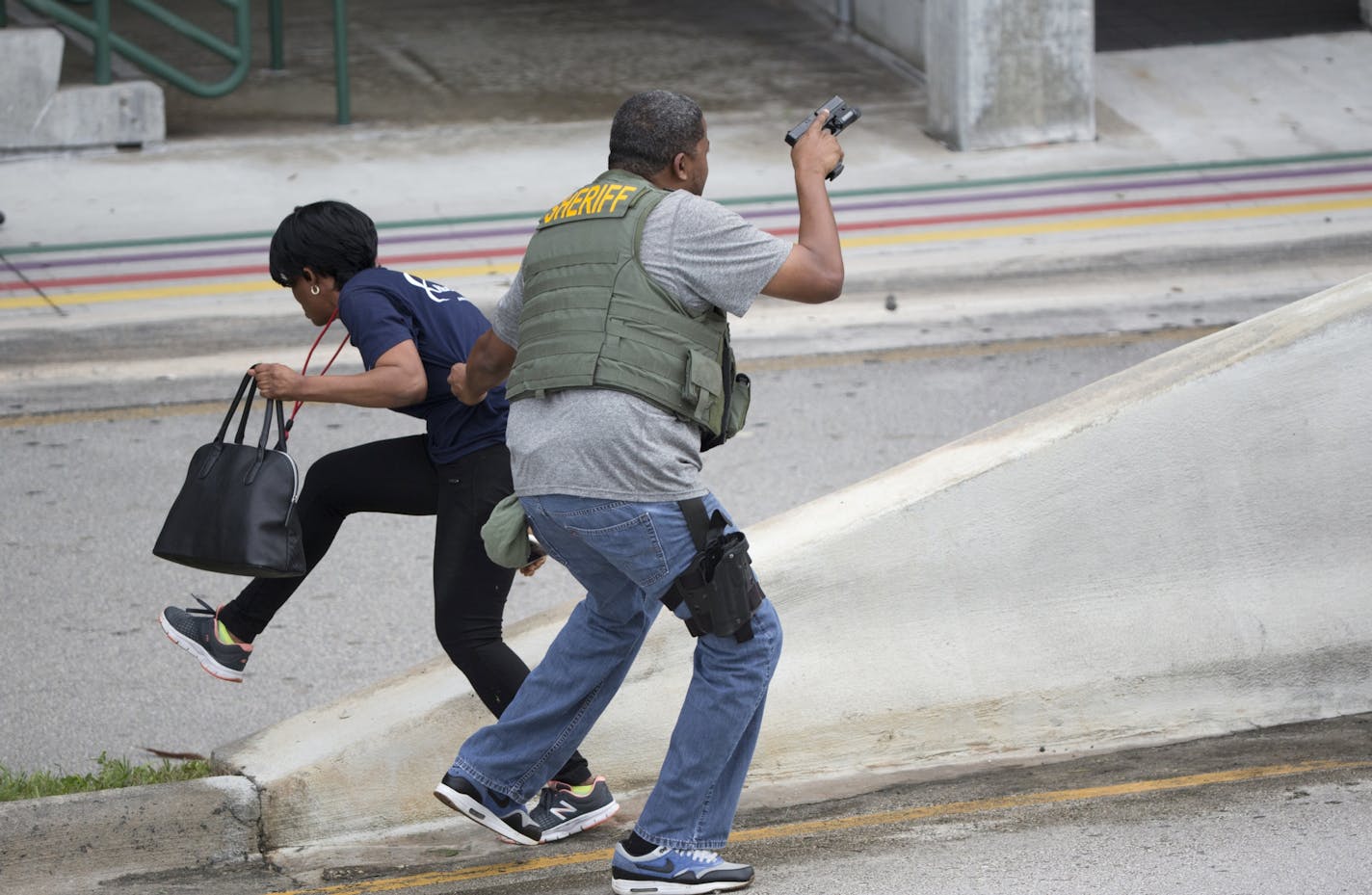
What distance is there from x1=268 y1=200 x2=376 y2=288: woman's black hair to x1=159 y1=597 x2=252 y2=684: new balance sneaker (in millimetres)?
893

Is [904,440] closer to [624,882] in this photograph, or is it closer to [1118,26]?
[624,882]

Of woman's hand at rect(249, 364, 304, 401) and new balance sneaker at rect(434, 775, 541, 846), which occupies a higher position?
woman's hand at rect(249, 364, 304, 401)

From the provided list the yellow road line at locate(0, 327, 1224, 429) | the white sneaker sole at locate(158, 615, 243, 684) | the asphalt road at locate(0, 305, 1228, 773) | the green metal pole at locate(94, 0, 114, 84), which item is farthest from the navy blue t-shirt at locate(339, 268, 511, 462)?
the green metal pole at locate(94, 0, 114, 84)

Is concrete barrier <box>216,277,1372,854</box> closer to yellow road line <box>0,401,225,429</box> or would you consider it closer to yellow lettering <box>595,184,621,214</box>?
yellow lettering <box>595,184,621,214</box>

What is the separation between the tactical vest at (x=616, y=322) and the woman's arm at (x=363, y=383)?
1.55ft

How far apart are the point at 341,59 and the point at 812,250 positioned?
9900 mm

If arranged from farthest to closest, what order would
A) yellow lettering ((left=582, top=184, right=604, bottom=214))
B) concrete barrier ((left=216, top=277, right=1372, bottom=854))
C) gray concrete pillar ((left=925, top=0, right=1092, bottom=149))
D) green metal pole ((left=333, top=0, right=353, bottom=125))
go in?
green metal pole ((left=333, top=0, right=353, bottom=125))
gray concrete pillar ((left=925, top=0, right=1092, bottom=149))
concrete barrier ((left=216, top=277, right=1372, bottom=854))
yellow lettering ((left=582, top=184, right=604, bottom=214))

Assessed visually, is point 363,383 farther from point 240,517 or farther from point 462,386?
point 240,517

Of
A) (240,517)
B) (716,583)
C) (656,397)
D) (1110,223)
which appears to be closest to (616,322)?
(656,397)

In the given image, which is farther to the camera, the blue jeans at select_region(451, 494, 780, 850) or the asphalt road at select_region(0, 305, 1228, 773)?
the asphalt road at select_region(0, 305, 1228, 773)

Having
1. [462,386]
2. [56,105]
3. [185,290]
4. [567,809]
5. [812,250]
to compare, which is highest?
[812,250]

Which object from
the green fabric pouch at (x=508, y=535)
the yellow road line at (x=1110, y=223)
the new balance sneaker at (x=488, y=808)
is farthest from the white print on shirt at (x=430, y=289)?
the yellow road line at (x=1110, y=223)

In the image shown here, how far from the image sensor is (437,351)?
4.20 metres

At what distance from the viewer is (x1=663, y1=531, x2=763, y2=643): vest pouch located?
354cm
